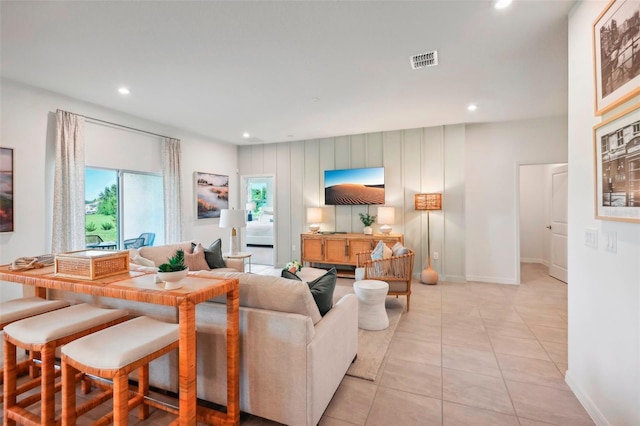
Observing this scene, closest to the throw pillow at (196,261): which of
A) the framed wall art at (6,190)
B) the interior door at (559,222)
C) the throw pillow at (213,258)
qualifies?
the throw pillow at (213,258)

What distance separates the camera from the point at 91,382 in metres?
2.13

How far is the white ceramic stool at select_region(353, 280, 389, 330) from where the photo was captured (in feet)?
10.3

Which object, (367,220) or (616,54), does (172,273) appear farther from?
(367,220)

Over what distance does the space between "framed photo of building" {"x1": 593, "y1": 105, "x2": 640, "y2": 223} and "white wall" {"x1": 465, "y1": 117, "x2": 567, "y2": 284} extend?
3664 mm

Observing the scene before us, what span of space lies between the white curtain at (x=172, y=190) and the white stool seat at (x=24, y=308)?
3167 mm

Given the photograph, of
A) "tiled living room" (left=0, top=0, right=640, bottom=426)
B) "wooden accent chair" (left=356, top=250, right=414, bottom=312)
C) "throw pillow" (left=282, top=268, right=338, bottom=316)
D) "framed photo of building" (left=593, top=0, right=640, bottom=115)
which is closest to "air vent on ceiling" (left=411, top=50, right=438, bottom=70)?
"tiled living room" (left=0, top=0, right=640, bottom=426)

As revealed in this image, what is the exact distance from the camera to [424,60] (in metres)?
2.87

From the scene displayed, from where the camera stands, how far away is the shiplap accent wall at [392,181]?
5285 millimetres

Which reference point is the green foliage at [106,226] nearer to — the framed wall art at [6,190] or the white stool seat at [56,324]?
the framed wall art at [6,190]

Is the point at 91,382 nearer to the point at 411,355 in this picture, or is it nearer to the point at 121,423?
the point at 121,423

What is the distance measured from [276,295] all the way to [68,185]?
371 cm

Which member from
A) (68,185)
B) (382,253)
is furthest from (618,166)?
(68,185)

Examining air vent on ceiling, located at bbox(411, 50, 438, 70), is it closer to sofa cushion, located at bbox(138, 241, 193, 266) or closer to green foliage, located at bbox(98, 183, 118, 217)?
sofa cushion, located at bbox(138, 241, 193, 266)

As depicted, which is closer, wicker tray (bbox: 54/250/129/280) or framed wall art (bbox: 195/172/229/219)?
wicker tray (bbox: 54/250/129/280)
